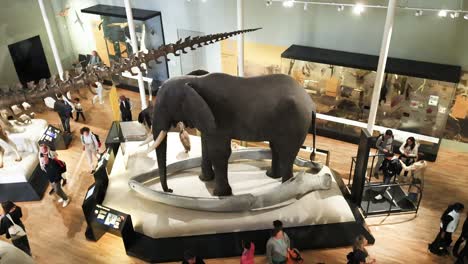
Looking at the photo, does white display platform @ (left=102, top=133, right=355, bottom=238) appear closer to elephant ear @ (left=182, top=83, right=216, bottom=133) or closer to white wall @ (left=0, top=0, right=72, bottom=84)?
elephant ear @ (left=182, top=83, right=216, bottom=133)

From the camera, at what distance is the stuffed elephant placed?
6.14m

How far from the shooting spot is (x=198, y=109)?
6090 millimetres

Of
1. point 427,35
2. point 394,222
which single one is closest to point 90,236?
point 394,222

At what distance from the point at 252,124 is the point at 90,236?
3493mm

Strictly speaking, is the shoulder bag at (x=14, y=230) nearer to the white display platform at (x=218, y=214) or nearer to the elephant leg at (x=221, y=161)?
the white display platform at (x=218, y=214)

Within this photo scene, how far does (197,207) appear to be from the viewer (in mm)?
6730

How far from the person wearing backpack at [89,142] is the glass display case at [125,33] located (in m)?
2.98

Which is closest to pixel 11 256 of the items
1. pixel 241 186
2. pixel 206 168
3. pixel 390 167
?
pixel 206 168

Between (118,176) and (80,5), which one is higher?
(80,5)

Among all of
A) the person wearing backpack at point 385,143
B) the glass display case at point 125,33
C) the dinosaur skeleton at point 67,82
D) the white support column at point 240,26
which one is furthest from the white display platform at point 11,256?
the glass display case at point 125,33

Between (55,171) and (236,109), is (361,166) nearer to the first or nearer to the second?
(236,109)

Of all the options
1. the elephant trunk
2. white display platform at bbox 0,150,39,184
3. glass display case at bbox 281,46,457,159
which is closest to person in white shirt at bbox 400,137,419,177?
glass display case at bbox 281,46,457,159

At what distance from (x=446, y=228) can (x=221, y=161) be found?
144 inches

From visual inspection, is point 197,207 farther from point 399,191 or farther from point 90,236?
point 399,191
